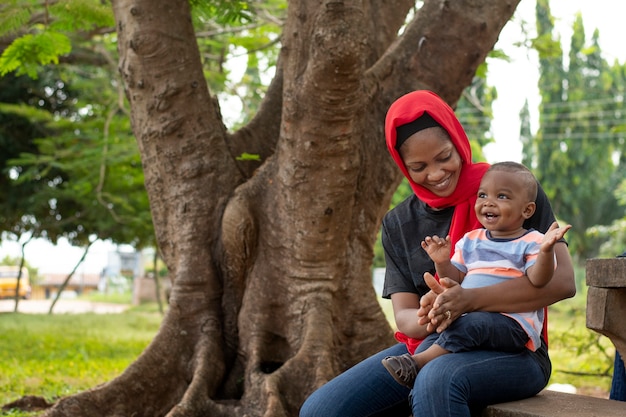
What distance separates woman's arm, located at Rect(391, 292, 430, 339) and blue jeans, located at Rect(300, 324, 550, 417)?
0.07 metres

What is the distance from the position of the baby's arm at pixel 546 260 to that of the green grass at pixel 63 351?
3.92 metres

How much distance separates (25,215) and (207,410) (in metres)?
14.5

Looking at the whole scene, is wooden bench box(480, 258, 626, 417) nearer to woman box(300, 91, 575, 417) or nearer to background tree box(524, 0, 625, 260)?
woman box(300, 91, 575, 417)

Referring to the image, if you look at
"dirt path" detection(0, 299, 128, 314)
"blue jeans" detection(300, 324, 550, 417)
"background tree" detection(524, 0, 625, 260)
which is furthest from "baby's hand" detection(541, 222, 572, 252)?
"background tree" detection(524, 0, 625, 260)

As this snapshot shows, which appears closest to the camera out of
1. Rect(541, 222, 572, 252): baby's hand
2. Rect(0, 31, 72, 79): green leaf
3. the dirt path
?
Rect(541, 222, 572, 252): baby's hand

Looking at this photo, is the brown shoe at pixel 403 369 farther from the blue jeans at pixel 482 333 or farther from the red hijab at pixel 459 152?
the red hijab at pixel 459 152

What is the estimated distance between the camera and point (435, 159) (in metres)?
3.12

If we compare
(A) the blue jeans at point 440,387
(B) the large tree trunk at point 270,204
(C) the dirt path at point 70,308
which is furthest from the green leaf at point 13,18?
(C) the dirt path at point 70,308

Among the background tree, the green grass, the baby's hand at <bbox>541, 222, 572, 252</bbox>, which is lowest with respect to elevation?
the green grass

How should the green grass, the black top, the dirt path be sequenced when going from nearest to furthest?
1. the black top
2. the green grass
3. the dirt path

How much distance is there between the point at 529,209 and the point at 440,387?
0.74 metres

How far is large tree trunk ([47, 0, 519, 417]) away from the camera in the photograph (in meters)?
4.56

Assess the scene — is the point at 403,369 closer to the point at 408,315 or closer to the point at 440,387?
the point at 440,387

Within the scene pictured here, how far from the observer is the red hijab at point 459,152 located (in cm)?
312
